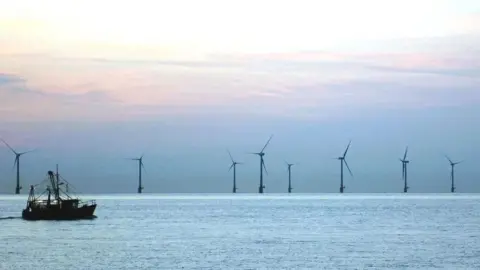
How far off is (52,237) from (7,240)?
7.54m

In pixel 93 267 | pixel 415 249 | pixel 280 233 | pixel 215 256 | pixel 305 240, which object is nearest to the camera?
pixel 93 267

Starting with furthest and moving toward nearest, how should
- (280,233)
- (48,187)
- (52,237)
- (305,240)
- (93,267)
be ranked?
(48,187) < (280,233) < (52,237) < (305,240) < (93,267)

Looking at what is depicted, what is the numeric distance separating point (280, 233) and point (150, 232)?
19.3m

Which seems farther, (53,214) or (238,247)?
(53,214)

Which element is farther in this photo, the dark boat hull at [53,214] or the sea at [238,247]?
the dark boat hull at [53,214]

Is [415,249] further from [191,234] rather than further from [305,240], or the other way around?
[191,234]

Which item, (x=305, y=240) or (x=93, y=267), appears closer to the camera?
(x=93, y=267)

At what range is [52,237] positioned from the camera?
456 ft

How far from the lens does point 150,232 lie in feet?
499

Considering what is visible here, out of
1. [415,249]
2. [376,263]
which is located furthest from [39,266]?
[415,249]

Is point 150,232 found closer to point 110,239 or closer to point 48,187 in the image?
A: point 110,239

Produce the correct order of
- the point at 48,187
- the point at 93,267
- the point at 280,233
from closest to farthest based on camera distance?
the point at 93,267, the point at 280,233, the point at 48,187

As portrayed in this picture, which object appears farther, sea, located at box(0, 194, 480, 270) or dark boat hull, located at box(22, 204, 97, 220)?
dark boat hull, located at box(22, 204, 97, 220)

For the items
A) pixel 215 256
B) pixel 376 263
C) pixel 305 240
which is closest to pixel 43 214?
pixel 305 240
